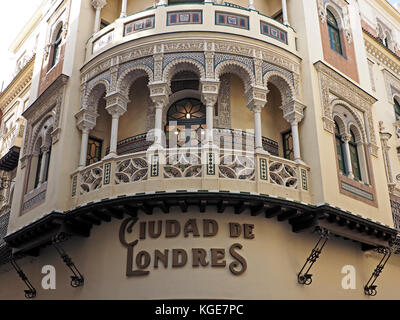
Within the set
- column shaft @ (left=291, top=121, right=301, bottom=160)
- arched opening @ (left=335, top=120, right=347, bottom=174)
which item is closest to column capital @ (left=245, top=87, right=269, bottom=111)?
column shaft @ (left=291, top=121, right=301, bottom=160)

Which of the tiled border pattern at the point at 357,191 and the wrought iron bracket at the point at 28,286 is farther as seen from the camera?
the wrought iron bracket at the point at 28,286

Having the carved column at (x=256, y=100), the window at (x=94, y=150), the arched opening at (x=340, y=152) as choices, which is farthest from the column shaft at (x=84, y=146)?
the arched opening at (x=340, y=152)

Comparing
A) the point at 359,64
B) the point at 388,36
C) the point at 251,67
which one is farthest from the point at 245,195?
the point at 388,36

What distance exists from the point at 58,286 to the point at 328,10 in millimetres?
11556

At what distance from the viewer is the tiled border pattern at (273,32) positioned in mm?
13227

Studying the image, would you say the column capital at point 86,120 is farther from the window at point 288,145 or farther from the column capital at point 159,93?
the window at point 288,145

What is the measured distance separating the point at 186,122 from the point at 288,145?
9.52 feet

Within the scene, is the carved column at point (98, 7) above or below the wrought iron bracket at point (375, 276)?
above

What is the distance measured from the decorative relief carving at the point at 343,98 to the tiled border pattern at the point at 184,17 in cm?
347

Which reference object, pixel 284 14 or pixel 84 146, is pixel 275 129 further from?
pixel 84 146

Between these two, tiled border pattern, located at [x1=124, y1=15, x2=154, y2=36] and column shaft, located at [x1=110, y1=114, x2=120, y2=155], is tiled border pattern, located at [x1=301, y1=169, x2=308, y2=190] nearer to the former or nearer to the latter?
column shaft, located at [x1=110, y1=114, x2=120, y2=155]

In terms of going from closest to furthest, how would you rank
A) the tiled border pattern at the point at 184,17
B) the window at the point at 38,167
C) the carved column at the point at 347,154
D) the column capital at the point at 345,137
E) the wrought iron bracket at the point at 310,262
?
the wrought iron bracket at the point at 310,262, the tiled border pattern at the point at 184,17, the carved column at the point at 347,154, the column capital at the point at 345,137, the window at the point at 38,167
